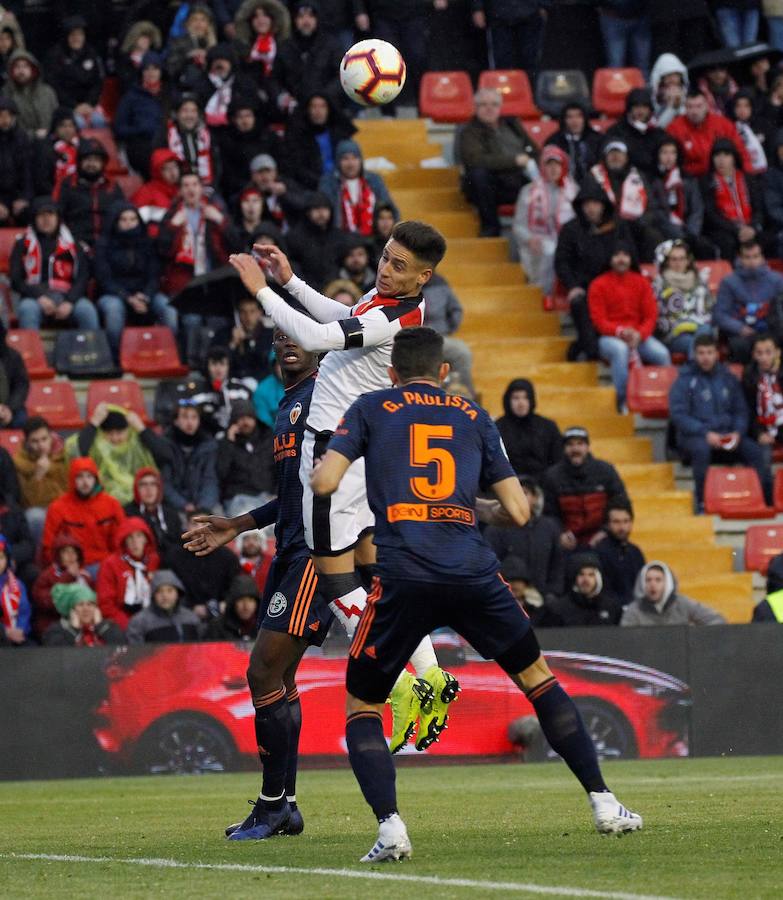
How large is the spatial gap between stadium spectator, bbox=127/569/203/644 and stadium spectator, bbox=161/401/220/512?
163 cm

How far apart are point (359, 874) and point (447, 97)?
1737cm

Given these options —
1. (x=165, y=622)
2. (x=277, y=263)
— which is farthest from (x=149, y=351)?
(x=277, y=263)

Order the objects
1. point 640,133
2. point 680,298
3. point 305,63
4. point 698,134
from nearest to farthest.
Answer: point 680,298, point 305,63, point 640,133, point 698,134

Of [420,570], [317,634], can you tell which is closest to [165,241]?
[317,634]

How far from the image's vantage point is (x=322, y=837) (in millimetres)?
8844

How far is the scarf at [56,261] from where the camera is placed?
19141 mm

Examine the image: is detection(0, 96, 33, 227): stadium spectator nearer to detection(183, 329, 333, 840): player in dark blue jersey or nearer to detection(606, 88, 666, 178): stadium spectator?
detection(606, 88, 666, 178): stadium spectator

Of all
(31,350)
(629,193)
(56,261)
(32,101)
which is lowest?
(31,350)

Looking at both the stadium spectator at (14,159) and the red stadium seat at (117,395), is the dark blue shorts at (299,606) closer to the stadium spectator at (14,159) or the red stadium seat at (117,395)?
the red stadium seat at (117,395)

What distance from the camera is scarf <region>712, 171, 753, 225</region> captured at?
72.1ft

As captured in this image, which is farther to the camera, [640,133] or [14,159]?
[640,133]

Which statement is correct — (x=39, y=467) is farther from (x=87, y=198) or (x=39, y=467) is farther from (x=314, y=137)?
(x=314, y=137)

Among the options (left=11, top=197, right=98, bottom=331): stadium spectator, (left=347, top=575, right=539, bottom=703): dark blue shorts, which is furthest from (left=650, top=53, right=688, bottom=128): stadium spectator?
(left=347, top=575, right=539, bottom=703): dark blue shorts

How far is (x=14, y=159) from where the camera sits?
1997 cm
